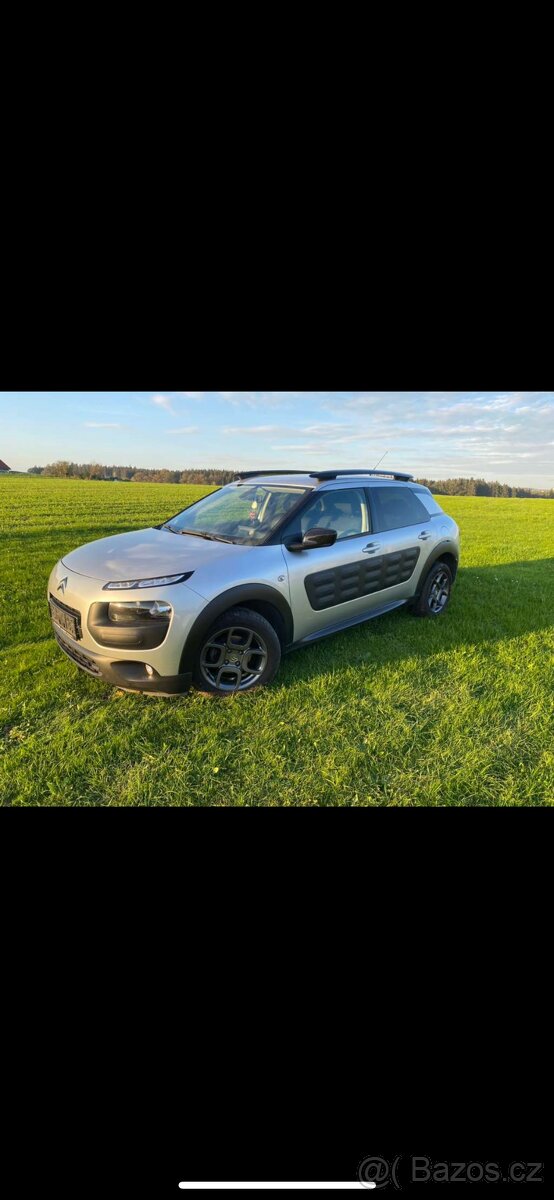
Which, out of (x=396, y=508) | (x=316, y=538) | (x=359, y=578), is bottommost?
(x=359, y=578)

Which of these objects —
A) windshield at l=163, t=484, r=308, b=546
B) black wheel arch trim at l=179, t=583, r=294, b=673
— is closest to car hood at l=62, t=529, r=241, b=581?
windshield at l=163, t=484, r=308, b=546

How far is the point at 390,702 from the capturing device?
3.22 meters

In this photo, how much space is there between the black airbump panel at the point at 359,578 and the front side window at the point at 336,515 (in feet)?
1.04

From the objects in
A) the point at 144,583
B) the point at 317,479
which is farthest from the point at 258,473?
the point at 144,583

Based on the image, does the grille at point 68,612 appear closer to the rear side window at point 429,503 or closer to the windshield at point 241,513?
the windshield at point 241,513

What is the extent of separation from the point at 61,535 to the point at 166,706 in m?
7.26

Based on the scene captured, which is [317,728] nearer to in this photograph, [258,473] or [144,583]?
[144,583]

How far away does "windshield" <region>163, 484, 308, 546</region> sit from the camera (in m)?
3.56

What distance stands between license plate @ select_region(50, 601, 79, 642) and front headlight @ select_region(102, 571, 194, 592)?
1.22ft

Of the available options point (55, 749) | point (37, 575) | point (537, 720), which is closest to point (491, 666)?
point (537, 720)

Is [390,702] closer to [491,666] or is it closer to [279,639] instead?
[279,639]

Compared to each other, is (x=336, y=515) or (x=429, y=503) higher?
(x=429, y=503)

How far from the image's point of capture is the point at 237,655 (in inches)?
125

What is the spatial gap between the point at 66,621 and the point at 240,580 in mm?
1291
